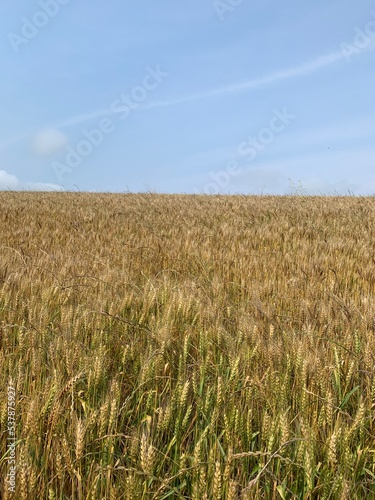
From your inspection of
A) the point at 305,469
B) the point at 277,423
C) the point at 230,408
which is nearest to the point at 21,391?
the point at 230,408

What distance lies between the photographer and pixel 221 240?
16.5 ft

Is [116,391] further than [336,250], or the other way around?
[336,250]

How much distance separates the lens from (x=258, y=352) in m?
1.90

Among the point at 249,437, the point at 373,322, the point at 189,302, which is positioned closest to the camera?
the point at 249,437

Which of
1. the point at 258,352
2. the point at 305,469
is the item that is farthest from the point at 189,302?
the point at 305,469

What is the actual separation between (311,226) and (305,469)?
5.60 metres

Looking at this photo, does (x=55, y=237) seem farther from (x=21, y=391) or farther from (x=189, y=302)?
(x=21, y=391)

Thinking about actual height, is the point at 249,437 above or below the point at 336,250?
below

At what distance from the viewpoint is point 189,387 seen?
67.6 inches

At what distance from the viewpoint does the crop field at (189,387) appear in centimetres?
123

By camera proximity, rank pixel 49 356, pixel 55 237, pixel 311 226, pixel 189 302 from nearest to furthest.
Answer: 1. pixel 49 356
2. pixel 189 302
3. pixel 55 237
4. pixel 311 226

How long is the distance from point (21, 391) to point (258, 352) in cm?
87

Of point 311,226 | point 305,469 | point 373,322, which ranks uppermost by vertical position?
point 311,226

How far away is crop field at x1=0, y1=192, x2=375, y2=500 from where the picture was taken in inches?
48.6
